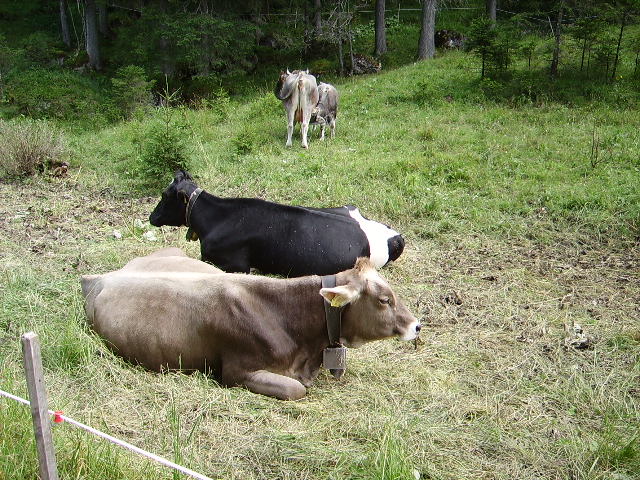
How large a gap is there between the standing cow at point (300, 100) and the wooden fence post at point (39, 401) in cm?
1104

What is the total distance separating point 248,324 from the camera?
4.90m

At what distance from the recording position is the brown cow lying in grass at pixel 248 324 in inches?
193

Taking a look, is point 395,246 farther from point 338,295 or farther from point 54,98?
point 54,98

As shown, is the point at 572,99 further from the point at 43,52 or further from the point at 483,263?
the point at 43,52

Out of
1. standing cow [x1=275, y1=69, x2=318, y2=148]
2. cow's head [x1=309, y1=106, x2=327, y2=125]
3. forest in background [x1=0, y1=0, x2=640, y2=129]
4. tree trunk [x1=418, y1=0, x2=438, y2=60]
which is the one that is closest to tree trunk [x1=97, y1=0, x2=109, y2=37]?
forest in background [x1=0, y1=0, x2=640, y2=129]

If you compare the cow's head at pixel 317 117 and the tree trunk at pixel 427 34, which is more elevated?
the tree trunk at pixel 427 34

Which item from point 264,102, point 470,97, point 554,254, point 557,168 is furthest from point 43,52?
point 554,254

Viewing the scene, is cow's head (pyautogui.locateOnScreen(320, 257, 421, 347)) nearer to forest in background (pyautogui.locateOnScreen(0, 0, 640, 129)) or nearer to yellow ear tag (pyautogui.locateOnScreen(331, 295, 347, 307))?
yellow ear tag (pyautogui.locateOnScreen(331, 295, 347, 307))

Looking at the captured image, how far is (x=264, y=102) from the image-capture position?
55.0ft

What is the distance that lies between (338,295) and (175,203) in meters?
3.62

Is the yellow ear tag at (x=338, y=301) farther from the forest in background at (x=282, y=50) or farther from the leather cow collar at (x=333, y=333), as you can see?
the forest in background at (x=282, y=50)

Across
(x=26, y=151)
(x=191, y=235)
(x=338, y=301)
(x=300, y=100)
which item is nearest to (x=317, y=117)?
(x=300, y=100)

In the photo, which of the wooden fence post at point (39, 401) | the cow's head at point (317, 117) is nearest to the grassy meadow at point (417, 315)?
the wooden fence post at point (39, 401)

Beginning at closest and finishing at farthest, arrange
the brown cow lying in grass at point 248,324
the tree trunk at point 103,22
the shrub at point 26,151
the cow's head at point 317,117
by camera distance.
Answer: the brown cow lying in grass at point 248,324 < the shrub at point 26,151 < the cow's head at point 317,117 < the tree trunk at point 103,22
